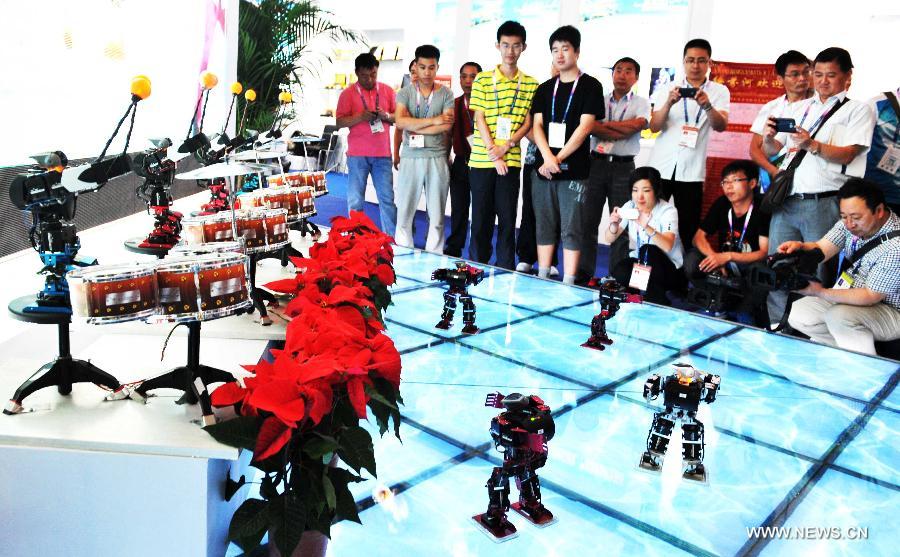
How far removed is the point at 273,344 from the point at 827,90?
Answer: 3.20 m

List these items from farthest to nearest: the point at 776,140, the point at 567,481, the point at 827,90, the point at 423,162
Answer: the point at 423,162 < the point at 776,140 < the point at 827,90 < the point at 567,481

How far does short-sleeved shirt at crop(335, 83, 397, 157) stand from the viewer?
5.28m

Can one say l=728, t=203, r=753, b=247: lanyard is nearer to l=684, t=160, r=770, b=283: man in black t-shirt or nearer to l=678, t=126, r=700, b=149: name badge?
l=684, t=160, r=770, b=283: man in black t-shirt

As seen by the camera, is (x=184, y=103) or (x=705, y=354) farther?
(x=184, y=103)

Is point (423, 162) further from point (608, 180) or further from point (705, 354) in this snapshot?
point (705, 354)

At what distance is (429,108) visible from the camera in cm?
493

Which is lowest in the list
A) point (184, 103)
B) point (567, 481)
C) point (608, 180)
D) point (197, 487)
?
point (567, 481)

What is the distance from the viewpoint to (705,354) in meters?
2.53

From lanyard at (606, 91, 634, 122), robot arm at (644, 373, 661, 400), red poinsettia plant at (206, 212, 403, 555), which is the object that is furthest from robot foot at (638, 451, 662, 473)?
lanyard at (606, 91, 634, 122)

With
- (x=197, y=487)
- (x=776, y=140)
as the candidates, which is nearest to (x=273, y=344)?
(x=197, y=487)

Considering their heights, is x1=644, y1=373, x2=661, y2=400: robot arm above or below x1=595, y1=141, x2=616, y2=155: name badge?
below

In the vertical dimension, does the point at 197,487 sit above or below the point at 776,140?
below

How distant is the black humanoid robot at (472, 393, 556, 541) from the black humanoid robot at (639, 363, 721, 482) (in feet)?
1.32

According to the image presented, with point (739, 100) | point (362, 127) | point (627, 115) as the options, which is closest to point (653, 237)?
point (627, 115)
